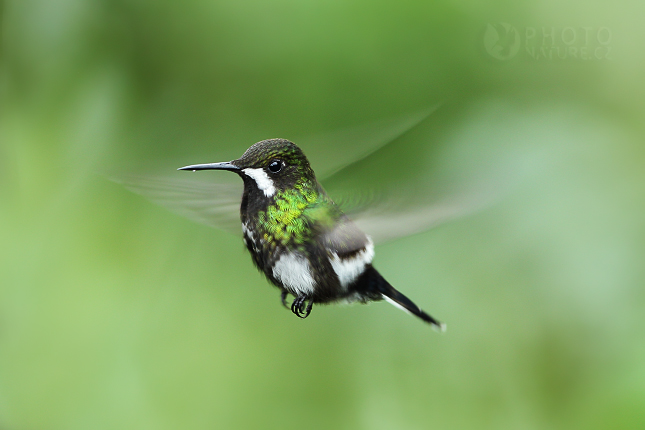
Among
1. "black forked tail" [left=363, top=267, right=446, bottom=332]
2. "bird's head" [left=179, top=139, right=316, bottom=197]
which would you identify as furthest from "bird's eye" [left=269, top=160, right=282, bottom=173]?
"black forked tail" [left=363, top=267, right=446, bottom=332]

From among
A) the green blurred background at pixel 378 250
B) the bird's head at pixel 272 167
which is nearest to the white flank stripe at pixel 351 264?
the bird's head at pixel 272 167

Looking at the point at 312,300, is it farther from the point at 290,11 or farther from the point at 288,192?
A: the point at 290,11

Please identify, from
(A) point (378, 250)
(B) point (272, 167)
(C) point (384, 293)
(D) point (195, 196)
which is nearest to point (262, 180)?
(B) point (272, 167)

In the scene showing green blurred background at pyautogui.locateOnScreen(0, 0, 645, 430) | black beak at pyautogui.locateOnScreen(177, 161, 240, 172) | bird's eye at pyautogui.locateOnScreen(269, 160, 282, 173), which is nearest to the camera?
black beak at pyautogui.locateOnScreen(177, 161, 240, 172)

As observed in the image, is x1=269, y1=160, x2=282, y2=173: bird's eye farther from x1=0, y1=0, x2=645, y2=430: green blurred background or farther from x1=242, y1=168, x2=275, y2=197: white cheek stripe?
x1=0, y1=0, x2=645, y2=430: green blurred background

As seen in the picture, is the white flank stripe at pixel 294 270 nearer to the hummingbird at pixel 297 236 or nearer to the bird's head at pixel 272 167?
the hummingbird at pixel 297 236

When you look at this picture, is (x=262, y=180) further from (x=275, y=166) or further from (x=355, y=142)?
(x=355, y=142)
